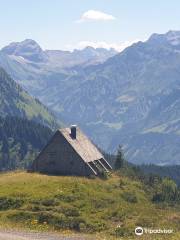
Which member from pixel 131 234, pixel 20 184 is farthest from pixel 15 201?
pixel 131 234

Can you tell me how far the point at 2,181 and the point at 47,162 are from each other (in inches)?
647

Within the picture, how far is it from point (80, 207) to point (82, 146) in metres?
29.6

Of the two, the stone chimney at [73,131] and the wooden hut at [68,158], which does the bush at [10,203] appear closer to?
the wooden hut at [68,158]

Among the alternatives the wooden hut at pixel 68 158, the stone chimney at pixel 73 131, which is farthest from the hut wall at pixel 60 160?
the stone chimney at pixel 73 131

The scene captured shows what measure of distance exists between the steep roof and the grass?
7.41 m

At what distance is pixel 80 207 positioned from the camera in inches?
2721

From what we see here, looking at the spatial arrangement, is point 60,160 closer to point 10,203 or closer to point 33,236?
point 10,203

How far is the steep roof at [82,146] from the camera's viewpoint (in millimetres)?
95312

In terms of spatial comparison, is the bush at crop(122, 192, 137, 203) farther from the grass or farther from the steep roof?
the steep roof

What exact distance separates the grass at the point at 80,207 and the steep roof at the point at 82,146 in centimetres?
741

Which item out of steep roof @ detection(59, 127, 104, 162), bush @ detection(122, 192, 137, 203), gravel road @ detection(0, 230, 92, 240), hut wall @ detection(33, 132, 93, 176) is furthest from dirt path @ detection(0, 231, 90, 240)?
steep roof @ detection(59, 127, 104, 162)

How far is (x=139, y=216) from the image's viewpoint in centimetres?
6300

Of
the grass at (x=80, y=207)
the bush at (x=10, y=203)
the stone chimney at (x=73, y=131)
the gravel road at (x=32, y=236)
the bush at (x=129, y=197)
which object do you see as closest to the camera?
the gravel road at (x=32, y=236)

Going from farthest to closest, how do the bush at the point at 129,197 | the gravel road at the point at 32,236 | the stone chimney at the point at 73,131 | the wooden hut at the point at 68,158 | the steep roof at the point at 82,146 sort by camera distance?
the stone chimney at the point at 73,131, the steep roof at the point at 82,146, the wooden hut at the point at 68,158, the bush at the point at 129,197, the gravel road at the point at 32,236
